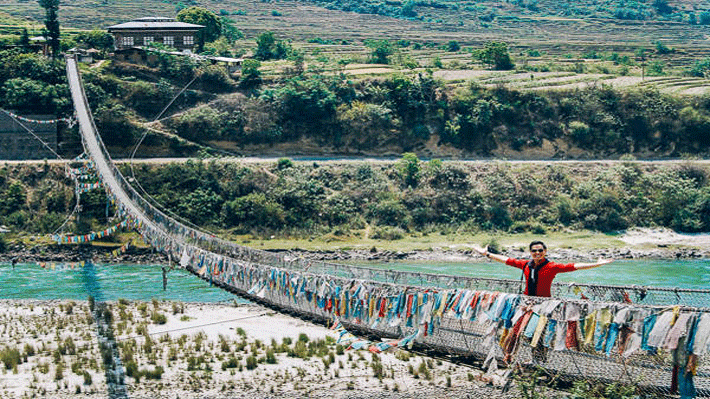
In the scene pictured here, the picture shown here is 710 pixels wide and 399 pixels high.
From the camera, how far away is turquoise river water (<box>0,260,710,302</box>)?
1283 inches

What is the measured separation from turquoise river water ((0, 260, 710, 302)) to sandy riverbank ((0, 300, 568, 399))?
20.7 feet

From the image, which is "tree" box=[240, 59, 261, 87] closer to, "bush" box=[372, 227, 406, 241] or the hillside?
Answer: the hillside

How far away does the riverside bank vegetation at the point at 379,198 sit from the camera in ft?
149

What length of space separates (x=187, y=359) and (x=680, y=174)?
35181mm

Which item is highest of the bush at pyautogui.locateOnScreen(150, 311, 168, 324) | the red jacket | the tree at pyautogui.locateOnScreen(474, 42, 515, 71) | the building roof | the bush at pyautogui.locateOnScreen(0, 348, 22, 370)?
the building roof

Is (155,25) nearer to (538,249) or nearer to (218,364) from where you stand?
(218,364)

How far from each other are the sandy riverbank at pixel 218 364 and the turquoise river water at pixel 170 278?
6319 mm

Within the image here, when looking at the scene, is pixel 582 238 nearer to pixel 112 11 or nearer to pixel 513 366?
pixel 513 366

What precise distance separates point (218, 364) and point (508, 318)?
25.9ft

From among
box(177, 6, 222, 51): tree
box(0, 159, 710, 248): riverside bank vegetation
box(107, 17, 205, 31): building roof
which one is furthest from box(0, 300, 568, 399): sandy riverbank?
box(177, 6, 222, 51): tree

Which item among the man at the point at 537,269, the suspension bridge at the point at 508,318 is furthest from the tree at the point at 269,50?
the man at the point at 537,269

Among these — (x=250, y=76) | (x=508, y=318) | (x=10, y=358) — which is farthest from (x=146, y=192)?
(x=508, y=318)

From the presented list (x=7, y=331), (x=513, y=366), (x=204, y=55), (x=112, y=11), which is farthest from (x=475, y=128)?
(x=112, y=11)

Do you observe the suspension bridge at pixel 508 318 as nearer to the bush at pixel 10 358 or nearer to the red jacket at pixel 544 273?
the red jacket at pixel 544 273
